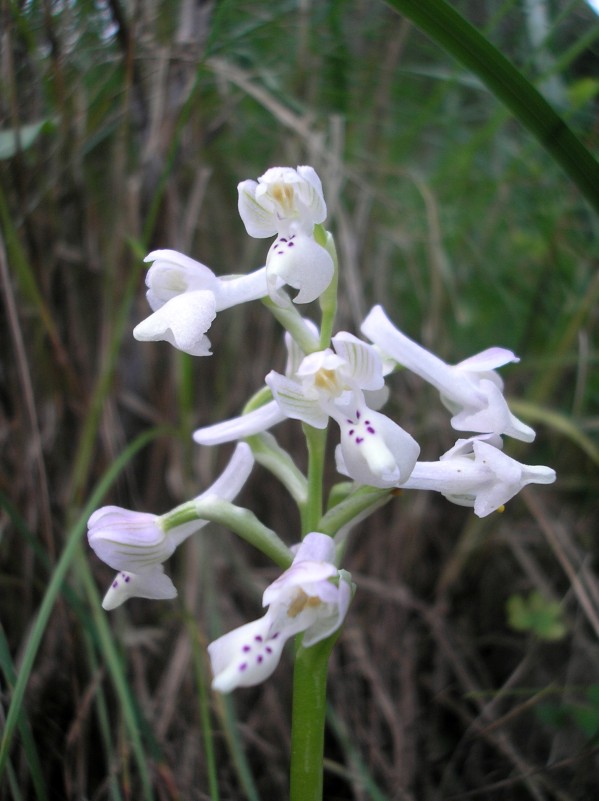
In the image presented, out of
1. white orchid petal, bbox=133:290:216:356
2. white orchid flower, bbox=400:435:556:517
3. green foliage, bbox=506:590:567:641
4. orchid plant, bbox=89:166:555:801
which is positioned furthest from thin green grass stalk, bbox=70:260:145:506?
green foliage, bbox=506:590:567:641

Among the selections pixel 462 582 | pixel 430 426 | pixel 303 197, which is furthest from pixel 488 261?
pixel 303 197

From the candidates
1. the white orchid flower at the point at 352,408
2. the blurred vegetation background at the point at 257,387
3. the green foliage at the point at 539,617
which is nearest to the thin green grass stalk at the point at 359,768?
the blurred vegetation background at the point at 257,387

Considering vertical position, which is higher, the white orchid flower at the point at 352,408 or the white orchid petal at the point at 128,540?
the white orchid flower at the point at 352,408

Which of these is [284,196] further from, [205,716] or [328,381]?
[205,716]

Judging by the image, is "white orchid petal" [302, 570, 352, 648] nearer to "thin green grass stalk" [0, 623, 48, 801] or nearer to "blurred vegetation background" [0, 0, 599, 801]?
"blurred vegetation background" [0, 0, 599, 801]

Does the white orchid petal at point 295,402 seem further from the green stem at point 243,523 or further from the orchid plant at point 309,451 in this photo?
the green stem at point 243,523

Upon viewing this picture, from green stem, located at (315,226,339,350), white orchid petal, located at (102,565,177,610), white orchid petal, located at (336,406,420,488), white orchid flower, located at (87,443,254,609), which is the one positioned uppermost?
green stem, located at (315,226,339,350)

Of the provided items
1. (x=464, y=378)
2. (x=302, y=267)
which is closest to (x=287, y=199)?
(x=302, y=267)
